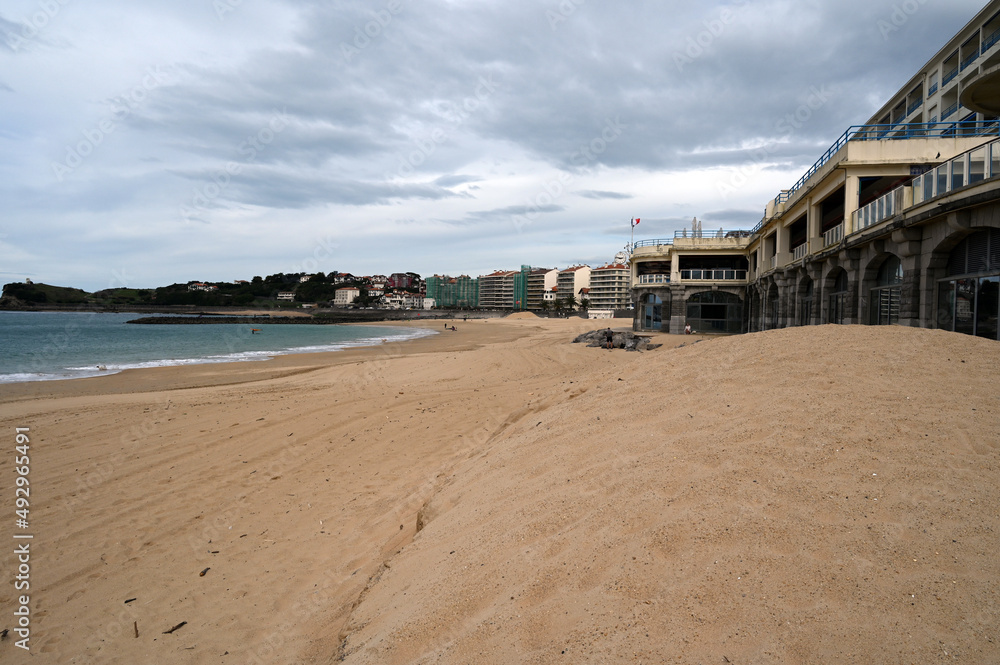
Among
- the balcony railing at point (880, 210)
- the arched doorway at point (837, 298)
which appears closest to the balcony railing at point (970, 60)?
the arched doorway at point (837, 298)

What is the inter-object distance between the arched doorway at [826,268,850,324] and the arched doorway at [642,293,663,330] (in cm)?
1719

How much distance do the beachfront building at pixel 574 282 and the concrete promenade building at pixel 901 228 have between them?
113819 mm

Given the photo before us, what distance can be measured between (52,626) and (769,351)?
26.8 feet

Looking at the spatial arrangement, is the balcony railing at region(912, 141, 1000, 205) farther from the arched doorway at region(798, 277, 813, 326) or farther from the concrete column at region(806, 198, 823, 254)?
the arched doorway at region(798, 277, 813, 326)

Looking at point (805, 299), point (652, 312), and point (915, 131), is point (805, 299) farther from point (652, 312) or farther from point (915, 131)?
point (652, 312)

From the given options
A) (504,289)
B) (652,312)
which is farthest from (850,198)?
(504,289)

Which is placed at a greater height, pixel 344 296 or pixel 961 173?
pixel 344 296

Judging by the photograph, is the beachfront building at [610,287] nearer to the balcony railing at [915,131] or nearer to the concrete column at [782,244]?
the concrete column at [782,244]

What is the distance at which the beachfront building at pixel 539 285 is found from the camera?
15875 cm

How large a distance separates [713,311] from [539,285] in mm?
126392

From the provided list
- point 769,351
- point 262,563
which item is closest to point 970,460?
point 769,351

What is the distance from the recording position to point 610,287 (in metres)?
127

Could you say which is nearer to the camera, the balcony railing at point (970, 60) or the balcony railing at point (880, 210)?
→ the balcony railing at point (880, 210)

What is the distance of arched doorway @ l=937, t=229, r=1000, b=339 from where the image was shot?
9.84m
